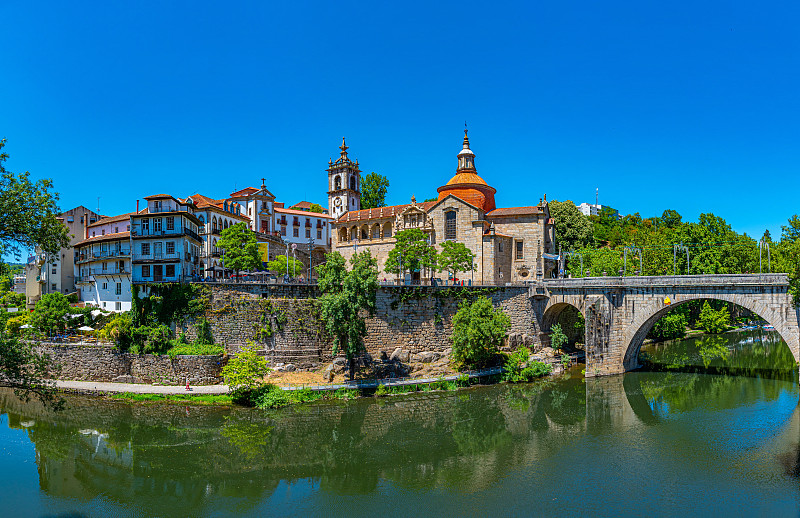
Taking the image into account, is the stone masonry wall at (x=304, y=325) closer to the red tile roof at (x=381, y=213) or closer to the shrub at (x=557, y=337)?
the shrub at (x=557, y=337)

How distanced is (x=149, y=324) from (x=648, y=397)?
34.7 metres

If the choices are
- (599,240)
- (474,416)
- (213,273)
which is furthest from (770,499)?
(599,240)

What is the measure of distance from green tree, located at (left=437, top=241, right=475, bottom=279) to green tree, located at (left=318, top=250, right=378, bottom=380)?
14509 mm

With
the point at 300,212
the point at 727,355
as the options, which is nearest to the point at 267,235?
the point at 300,212

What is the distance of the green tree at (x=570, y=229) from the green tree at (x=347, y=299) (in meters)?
37.8

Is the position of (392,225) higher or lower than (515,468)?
higher

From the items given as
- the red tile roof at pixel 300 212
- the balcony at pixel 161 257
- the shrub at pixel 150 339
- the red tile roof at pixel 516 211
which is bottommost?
the shrub at pixel 150 339

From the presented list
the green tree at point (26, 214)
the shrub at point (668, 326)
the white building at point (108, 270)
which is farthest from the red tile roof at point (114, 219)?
the shrub at point (668, 326)

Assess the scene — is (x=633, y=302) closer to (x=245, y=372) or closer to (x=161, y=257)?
(x=245, y=372)

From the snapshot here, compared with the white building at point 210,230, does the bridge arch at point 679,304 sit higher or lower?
lower

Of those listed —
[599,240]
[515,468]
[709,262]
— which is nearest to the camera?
[515,468]

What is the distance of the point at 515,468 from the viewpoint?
2283cm

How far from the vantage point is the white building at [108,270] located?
4347 cm

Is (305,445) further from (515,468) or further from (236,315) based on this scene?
(236,315)
